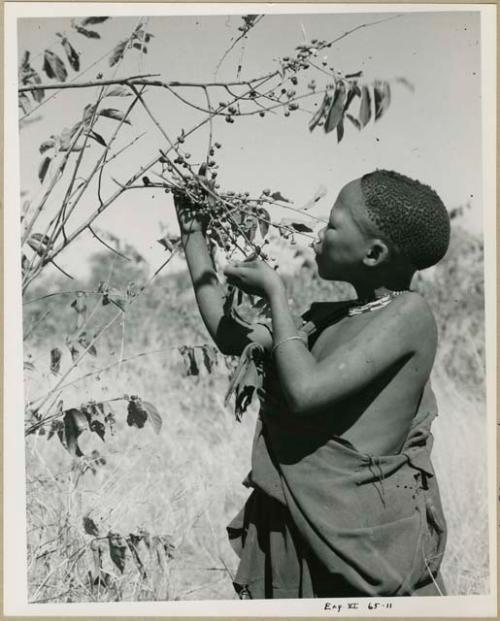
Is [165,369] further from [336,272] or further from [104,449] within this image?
[336,272]

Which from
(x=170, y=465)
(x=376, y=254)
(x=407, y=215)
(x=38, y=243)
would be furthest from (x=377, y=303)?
(x=170, y=465)

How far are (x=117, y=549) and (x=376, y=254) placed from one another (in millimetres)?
1382

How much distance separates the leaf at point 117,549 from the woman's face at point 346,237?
4.05 ft

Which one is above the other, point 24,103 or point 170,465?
point 24,103

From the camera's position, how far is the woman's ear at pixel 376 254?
301 centimetres

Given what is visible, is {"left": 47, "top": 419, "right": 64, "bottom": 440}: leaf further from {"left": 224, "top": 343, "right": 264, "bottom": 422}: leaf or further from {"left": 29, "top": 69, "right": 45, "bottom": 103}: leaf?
{"left": 29, "top": 69, "right": 45, "bottom": 103}: leaf

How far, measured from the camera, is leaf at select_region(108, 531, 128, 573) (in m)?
3.49

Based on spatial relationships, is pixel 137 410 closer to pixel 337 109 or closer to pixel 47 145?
pixel 47 145

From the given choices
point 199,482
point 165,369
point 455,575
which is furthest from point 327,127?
point 165,369

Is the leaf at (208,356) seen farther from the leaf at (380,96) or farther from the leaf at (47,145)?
the leaf at (380,96)

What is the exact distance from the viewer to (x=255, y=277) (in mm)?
3000

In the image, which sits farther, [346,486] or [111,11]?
[111,11]

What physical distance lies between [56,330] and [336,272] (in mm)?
5081

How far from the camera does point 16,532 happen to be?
3453 millimetres
